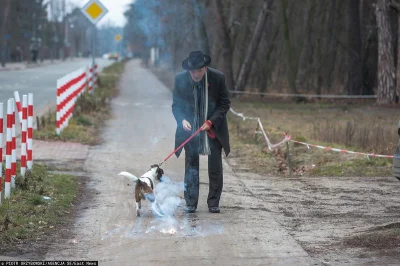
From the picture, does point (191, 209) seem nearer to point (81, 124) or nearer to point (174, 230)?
point (174, 230)

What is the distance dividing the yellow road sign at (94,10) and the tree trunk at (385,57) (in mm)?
9809

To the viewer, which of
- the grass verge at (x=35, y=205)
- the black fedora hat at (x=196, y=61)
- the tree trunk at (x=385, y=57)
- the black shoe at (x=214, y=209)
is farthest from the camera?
the tree trunk at (x=385, y=57)

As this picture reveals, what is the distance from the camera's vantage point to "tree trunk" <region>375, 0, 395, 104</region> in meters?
28.1

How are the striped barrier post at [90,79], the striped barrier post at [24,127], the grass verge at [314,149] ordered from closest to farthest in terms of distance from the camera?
1. the striped barrier post at [24,127]
2. the grass verge at [314,149]
3. the striped barrier post at [90,79]

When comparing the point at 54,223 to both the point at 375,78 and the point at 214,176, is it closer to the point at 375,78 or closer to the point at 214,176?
the point at 214,176

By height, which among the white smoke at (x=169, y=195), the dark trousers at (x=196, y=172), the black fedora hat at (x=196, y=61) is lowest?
the white smoke at (x=169, y=195)

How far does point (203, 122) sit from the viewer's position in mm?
9578

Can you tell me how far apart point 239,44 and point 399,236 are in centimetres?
3344

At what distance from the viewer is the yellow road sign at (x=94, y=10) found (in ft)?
81.1

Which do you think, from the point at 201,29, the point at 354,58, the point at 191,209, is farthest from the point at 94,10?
the point at 191,209

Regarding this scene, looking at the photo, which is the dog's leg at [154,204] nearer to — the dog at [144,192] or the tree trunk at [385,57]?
the dog at [144,192]

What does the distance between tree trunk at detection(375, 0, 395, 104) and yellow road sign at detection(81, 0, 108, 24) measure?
9.81 meters

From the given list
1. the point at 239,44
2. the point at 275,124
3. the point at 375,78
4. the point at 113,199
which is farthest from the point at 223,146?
the point at 239,44

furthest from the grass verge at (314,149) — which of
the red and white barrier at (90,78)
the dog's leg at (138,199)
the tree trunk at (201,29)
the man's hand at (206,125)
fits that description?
the tree trunk at (201,29)
